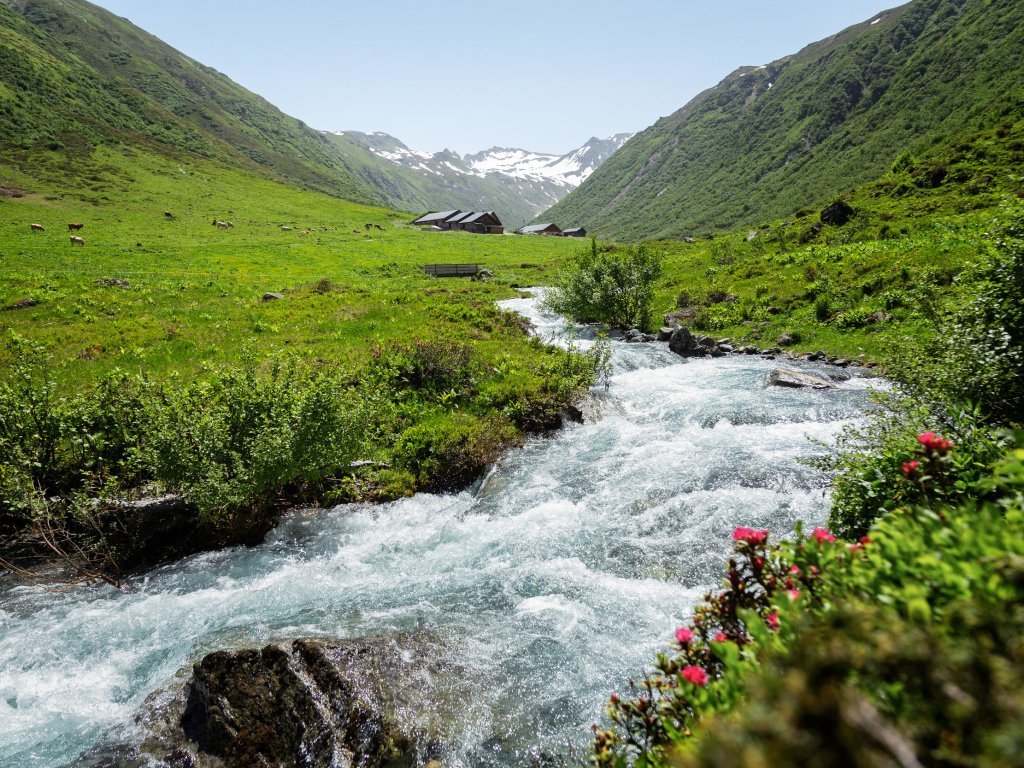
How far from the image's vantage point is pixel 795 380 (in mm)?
19953

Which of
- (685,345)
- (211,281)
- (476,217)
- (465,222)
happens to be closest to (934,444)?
(685,345)

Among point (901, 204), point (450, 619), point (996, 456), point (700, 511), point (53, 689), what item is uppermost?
point (901, 204)

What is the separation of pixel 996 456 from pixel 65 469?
17932 millimetres

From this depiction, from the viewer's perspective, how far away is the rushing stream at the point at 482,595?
23.9 ft

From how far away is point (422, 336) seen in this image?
79.8ft

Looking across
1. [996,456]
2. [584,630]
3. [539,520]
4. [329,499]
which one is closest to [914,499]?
[996,456]

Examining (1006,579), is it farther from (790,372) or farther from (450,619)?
(790,372)

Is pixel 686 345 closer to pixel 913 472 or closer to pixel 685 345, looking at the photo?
→ pixel 685 345

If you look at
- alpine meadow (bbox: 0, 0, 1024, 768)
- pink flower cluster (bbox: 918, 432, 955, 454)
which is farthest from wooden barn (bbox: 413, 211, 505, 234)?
pink flower cluster (bbox: 918, 432, 955, 454)

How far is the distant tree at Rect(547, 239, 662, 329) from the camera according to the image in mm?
32281

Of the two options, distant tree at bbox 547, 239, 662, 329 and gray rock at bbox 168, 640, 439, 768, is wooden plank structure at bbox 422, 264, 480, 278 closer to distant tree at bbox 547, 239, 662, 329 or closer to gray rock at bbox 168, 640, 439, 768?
distant tree at bbox 547, 239, 662, 329

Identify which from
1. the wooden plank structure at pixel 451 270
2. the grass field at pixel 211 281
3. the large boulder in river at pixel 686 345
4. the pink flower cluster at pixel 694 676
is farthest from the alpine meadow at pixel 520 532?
the wooden plank structure at pixel 451 270

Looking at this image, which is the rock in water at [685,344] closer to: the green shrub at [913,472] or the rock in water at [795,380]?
the rock in water at [795,380]

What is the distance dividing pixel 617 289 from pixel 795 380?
48.7 ft
